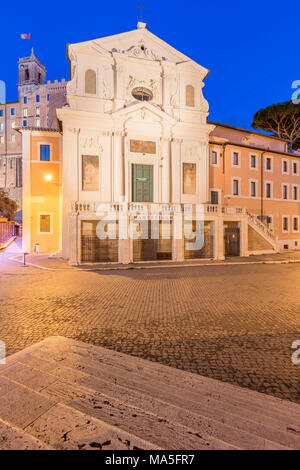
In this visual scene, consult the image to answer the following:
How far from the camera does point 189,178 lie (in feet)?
85.8

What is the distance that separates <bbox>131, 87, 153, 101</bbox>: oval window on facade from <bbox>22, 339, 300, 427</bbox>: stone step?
25851mm

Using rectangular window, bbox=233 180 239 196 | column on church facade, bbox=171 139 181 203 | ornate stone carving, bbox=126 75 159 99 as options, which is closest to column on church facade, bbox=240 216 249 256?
column on church facade, bbox=171 139 181 203

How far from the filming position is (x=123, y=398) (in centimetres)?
340

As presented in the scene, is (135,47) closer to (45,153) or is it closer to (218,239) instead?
(45,153)

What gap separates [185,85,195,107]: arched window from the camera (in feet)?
87.1

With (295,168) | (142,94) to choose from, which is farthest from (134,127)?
(295,168)

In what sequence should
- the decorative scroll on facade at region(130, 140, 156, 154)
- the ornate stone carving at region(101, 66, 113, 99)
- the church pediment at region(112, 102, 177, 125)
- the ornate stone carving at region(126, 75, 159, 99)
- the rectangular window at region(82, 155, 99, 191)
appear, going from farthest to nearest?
the decorative scroll on facade at region(130, 140, 156, 154) → the ornate stone carving at region(126, 75, 159, 99) → the ornate stone carving at region(101, 66, 113, 99) → the church pediment at region(112, 102, 177, 125) → the rectangular window at region(82, 155, 99, 191)

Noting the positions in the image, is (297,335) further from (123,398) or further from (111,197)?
(111,197)

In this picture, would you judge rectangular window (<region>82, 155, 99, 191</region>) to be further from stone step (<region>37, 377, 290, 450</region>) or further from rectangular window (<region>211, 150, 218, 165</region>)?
stone step (<region>37, 377, 290, 450</region>)

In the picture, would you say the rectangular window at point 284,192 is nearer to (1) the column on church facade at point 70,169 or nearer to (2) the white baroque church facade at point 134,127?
(2) the white baroque church facade at point 134,127

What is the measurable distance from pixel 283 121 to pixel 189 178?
2411 cm

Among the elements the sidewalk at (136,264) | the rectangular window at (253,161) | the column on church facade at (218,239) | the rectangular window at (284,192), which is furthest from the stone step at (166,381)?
the rectangular window at (284,192)

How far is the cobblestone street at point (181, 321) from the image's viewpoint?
470 centimetres

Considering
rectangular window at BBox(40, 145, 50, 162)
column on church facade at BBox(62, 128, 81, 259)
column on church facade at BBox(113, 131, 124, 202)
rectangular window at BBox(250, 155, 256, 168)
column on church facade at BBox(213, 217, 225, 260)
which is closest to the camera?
column on church facade at BBox(213, 217, 225, 260)
